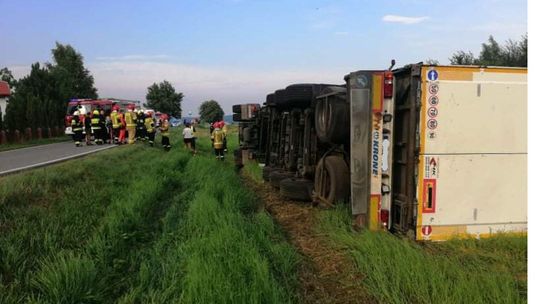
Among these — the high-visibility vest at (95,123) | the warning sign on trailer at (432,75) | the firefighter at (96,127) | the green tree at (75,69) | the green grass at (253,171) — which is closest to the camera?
the warning sign on trailer at (432,75)

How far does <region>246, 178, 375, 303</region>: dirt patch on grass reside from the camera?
12.5ft

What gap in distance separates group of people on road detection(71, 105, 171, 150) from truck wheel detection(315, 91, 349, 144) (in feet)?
41.3

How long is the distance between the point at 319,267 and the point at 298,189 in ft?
10.9

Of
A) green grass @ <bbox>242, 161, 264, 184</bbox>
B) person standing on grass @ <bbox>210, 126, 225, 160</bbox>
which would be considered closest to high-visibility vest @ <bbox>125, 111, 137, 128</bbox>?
person standing on grass @ <bbox>210, 126, 225, 160</bbox>

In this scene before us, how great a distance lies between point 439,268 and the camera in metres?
3.81

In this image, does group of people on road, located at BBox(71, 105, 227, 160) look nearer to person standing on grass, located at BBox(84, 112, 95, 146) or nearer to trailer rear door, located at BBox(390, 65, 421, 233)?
person standing on grass, located at BBox(84, 112, 95, 146)

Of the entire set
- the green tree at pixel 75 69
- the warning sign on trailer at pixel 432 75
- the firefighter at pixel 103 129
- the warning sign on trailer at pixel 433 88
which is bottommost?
the firefighter at pixel 103 129

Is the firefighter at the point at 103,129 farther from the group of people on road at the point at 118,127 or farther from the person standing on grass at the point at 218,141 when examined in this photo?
the person standing on grass at the point at 218,141

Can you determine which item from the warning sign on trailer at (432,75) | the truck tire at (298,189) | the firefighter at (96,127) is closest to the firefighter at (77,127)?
the firefighter at (96,127)

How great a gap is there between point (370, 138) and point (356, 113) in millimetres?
325

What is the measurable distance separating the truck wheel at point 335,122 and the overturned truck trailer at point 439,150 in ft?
2.83

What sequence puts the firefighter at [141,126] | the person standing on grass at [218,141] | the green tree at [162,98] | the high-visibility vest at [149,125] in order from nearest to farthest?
the person standing on grass at [218,141] → the high-visibility vest at [149,125] → the firefighter at [141,126] → the green tree at [162,98]

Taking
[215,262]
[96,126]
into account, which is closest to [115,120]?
[96,126]

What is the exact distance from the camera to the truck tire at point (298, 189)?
787 centimetres
